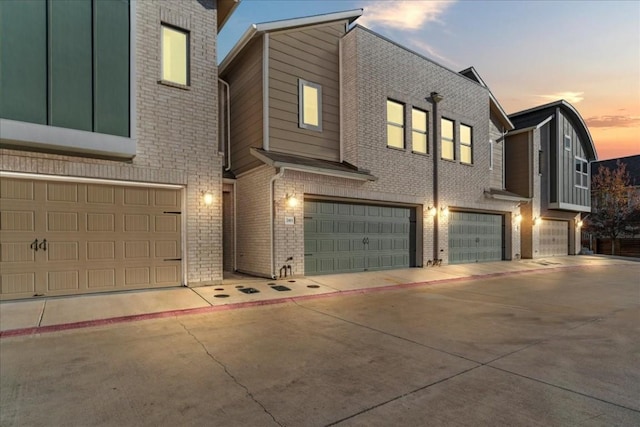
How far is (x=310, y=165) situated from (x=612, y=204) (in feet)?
102

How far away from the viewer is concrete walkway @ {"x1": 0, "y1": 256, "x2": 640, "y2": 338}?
6406 millimetres

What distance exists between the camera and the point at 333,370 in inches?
174

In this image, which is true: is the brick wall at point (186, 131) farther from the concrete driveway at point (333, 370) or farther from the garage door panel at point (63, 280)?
the concrete driveway at point (333, 370)

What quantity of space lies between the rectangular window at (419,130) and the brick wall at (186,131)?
27.6 ft

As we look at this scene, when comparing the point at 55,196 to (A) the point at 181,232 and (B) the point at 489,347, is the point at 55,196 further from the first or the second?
(B) the point at 489,347

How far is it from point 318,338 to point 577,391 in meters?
3.31

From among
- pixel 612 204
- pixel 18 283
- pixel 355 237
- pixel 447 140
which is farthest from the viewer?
pixel 612 204

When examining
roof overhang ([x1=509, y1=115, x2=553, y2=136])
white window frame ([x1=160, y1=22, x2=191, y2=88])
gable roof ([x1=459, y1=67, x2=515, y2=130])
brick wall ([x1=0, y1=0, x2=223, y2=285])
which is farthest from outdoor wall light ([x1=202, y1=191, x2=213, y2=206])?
roof overhang ([x1=509, y1=115, x2=553, y2=136])

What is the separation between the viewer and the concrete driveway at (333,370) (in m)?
3.38

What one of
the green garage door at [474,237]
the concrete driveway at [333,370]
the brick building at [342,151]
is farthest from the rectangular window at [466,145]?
the concrete driveway at [333,370]

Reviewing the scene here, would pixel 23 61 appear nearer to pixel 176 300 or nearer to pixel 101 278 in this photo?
pixel 101 278

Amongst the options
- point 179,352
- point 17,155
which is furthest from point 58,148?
point 179,352

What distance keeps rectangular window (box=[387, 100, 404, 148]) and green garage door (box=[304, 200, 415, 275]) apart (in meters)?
2.59

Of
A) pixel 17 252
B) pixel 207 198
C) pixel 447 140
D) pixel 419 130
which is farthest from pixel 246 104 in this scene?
pixel 447 140
